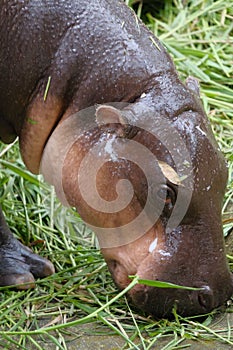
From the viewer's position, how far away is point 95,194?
364cm

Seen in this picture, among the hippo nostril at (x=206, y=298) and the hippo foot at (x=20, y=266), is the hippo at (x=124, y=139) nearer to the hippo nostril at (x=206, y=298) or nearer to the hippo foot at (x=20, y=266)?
the hippo nostril at (x=206, y=298)

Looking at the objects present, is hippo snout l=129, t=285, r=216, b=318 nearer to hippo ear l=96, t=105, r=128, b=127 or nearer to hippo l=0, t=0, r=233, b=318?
hippo l=0, t=0, r=233, b=318

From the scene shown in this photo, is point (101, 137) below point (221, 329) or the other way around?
the other way around

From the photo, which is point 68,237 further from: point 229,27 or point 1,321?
point 229,27

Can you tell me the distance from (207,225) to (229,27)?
2969 mm

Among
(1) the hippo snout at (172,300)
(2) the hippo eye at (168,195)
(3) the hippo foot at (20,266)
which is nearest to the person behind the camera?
(2) the hippo eye at (168,195)

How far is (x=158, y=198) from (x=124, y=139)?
0.88ft

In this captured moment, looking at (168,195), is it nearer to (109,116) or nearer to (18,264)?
(109,116)

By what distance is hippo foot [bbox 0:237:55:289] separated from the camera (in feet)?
13.8

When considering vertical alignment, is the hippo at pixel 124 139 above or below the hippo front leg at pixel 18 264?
above

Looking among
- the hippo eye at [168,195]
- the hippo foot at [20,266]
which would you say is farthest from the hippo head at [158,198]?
the hippo foot at [20,266]

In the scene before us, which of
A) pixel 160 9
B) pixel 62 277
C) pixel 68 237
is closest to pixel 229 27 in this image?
pixel 160 9

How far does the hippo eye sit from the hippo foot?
0.95 metres

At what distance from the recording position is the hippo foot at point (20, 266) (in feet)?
13.8
